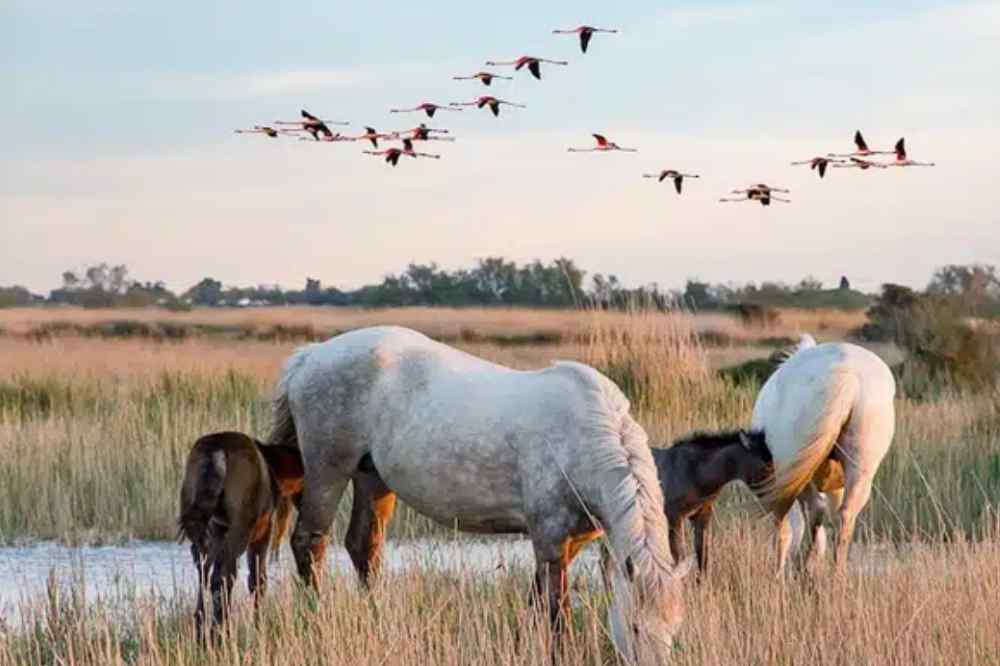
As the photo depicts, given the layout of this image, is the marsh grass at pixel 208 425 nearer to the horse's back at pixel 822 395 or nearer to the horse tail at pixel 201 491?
the horse's back at pixel 822 395

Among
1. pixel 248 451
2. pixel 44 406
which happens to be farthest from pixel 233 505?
pixel 44 406

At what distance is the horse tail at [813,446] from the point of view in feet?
29.0

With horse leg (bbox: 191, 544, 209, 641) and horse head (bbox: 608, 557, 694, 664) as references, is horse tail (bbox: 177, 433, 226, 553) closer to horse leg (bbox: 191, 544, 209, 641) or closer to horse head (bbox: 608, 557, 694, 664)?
horse leg (bbox: 191, 544, 209, 641)

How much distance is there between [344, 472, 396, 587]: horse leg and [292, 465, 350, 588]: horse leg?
110mm

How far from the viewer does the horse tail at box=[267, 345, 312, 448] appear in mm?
8539

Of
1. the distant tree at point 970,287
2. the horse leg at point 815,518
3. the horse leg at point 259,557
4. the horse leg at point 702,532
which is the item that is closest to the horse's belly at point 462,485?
the horse leg at point 259,557

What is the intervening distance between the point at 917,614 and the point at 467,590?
2204 mm

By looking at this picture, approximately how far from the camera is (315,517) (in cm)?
830

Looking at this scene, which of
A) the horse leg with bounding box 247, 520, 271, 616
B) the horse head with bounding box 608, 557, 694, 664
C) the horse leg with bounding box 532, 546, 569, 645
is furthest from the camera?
the horse leg with bounding box 247, 520, 271, 616

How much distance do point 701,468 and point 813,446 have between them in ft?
2.30

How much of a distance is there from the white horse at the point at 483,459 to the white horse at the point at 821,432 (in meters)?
1.85

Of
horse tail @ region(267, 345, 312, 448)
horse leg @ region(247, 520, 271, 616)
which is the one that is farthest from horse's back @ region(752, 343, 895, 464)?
horse leg @ region(247, 520, 271, 616)

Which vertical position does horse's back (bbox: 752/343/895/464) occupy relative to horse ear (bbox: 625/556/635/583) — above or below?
above

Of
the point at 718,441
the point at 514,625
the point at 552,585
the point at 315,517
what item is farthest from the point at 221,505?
the point at 718,441
